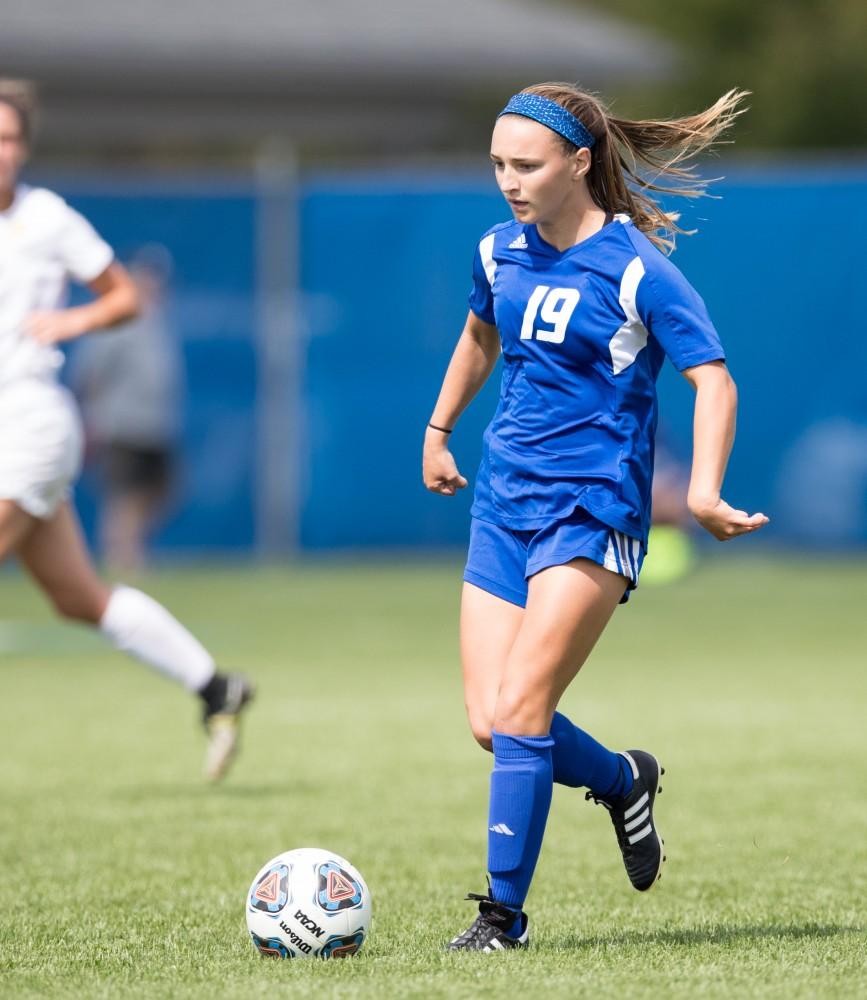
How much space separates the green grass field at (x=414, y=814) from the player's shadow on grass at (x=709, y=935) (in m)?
0.01

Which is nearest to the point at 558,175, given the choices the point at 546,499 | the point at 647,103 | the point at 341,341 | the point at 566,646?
the point at 546,499

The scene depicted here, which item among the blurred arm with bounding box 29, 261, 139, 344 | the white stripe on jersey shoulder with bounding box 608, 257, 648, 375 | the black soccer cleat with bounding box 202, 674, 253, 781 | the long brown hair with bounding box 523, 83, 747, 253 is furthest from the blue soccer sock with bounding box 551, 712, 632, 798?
the blurred arm with bounding box 29, 261, 139, 344

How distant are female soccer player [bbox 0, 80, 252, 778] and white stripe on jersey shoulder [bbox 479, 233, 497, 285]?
7.33 feet

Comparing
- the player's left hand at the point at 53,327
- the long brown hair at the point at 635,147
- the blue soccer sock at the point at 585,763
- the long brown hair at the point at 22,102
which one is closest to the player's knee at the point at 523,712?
the blue soccer sock at the point at 585,763

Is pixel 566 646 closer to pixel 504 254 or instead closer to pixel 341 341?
pixel 504 254

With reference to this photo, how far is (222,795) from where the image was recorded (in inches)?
300

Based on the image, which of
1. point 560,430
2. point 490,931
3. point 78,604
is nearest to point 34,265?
point 78,604

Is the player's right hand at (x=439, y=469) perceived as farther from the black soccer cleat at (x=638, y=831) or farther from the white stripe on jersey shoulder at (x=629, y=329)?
the black soccer cleat at (x=638, y=831)

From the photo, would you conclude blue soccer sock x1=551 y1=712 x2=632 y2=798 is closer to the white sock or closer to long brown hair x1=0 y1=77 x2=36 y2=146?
the white sock

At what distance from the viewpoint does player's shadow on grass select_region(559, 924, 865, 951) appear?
5043mm

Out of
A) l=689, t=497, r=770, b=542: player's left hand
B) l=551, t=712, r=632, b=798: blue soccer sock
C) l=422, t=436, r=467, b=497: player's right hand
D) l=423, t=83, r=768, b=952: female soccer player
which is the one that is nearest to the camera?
l=689, t=497, r=770, b=542: player's left hand

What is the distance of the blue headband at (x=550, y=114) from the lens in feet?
16.3

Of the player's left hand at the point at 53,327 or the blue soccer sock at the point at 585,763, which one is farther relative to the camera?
the player's left hand at the point at 53,327

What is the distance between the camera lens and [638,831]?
17.7 feet
